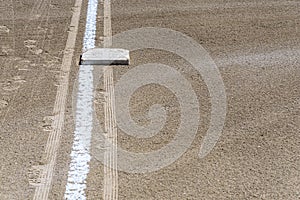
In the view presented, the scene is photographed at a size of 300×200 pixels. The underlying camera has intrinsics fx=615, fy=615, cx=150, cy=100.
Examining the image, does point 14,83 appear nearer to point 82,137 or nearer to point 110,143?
point 82,137

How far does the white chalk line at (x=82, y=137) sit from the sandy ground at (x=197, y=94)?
0.06 meters

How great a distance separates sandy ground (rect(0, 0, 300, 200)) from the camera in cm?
471

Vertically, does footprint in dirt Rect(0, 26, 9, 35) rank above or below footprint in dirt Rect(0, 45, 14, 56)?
below

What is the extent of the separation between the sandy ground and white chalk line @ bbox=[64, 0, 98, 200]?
63 millimetres

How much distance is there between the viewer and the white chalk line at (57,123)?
4.64m

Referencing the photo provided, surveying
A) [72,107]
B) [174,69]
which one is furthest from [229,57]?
[72,107]

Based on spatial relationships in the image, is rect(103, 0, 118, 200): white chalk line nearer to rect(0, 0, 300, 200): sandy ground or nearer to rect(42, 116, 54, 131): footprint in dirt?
rect(0, 0, 300, 200): sandy ground

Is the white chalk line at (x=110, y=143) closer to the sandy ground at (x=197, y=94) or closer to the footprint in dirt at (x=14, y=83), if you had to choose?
the sandy ground at (x=197, y=94)

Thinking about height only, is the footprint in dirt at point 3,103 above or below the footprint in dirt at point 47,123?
below

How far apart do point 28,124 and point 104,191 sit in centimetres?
144

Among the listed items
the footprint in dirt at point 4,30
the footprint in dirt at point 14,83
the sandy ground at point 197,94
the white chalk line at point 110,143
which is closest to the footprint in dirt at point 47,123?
the sandy ground at point 197,94

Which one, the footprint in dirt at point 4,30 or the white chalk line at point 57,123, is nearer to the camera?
the white chalk line at point 57,123

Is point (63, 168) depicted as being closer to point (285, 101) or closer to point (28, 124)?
point (28, 124)

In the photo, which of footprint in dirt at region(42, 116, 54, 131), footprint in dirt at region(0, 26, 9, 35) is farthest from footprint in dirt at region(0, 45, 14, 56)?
footprint in dirt at region(42, 116, 54, 131)
